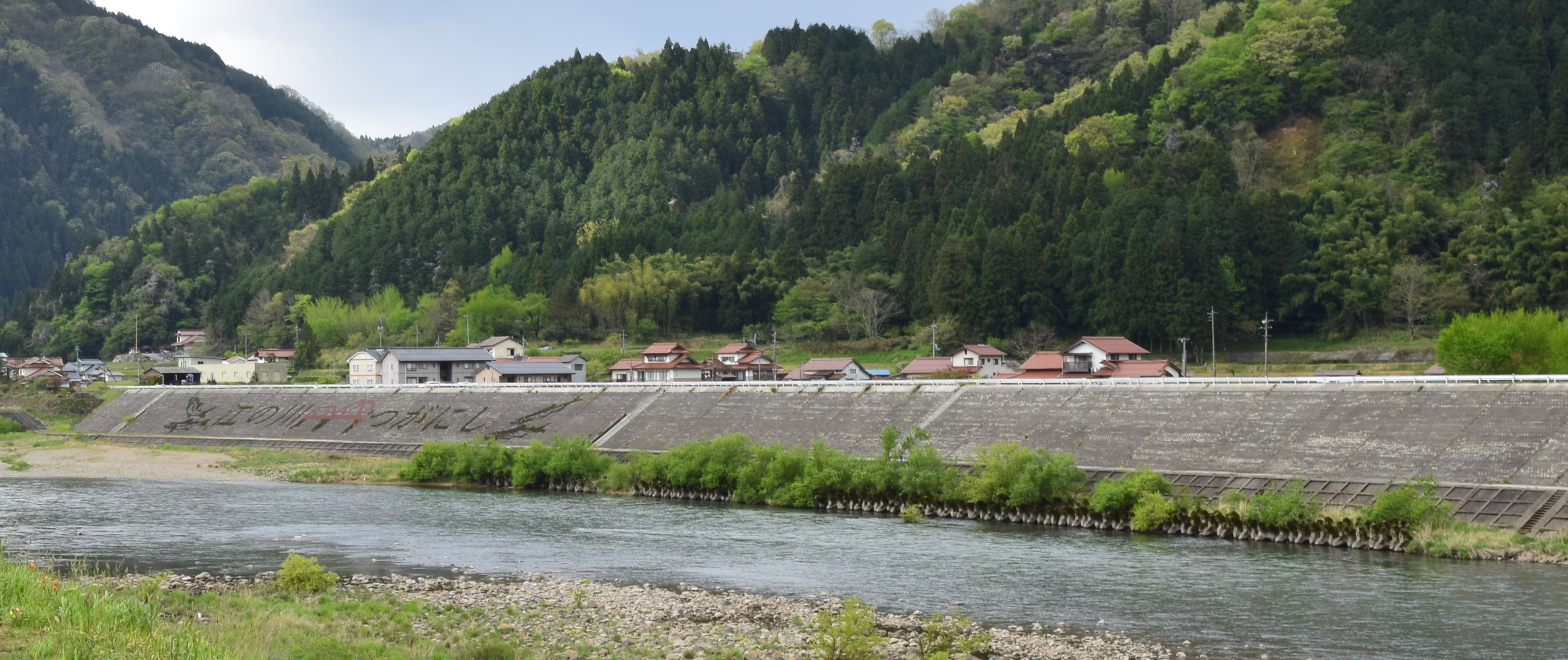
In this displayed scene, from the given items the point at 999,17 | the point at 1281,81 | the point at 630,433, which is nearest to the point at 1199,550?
the point at 630,433

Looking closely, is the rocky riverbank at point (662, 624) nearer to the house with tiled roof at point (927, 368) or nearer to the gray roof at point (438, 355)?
the house with tiled roof at point (927, 368)

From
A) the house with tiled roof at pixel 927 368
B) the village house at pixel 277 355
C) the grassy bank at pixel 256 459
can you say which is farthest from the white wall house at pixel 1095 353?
the village house at pixel 277 355

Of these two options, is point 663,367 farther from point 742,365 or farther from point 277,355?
point 277,355

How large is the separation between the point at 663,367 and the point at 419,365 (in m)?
15.3

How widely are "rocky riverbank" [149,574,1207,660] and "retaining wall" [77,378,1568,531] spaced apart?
15.4m

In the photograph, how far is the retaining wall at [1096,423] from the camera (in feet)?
114

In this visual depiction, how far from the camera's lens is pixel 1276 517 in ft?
108

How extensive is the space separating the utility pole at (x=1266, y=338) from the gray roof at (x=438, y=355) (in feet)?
149

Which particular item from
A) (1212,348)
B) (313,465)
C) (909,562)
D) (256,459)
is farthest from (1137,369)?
(256,459)

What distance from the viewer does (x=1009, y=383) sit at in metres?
50.8

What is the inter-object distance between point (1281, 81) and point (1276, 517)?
3019 inches

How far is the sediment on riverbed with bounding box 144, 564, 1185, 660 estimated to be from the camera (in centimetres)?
2173

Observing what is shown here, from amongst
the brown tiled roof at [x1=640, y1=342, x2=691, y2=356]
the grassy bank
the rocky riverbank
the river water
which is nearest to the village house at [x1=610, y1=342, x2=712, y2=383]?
the brown tiled roof at [x1=640, y1=342, x2=691, y2=356]

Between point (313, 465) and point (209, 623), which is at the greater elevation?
point (313, 465)
